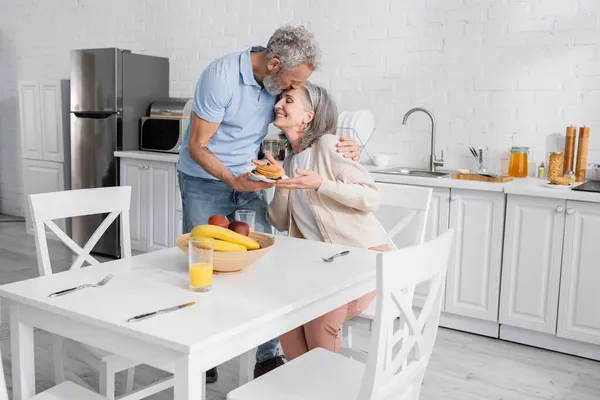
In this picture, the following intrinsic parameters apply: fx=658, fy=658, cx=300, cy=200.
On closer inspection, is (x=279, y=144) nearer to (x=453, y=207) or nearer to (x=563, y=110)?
(x=453, y=207)

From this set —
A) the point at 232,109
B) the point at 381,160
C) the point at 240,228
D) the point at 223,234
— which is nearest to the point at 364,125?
the point at 381,160

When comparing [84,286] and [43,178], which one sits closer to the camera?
[84,286]

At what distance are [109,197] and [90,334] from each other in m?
0.96

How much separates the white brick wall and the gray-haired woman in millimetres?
1617

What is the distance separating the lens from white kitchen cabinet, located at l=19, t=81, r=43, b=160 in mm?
5383

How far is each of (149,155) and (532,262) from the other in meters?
2.64

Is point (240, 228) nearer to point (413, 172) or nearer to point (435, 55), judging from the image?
point (413, 172)

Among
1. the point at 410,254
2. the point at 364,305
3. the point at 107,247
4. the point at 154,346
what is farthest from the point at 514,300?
the point at 107,247

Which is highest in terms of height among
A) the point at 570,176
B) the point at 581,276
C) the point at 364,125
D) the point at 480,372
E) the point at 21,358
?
the point at 364,125

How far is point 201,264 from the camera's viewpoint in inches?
63.8

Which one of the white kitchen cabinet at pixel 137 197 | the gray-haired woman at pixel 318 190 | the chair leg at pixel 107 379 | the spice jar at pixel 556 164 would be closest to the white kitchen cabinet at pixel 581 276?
the spice jar at pixel 556 164

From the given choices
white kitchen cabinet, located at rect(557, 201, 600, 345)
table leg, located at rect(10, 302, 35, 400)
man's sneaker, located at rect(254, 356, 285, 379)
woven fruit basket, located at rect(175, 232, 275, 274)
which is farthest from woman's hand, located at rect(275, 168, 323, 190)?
white kitchen cabinet, located at rect(557, 201, 600, 345)

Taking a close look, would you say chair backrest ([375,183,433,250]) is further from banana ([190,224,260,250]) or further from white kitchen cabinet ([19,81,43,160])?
white kitchen cabinet ([19,81,43,160])

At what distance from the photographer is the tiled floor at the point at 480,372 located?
2.63 metres
